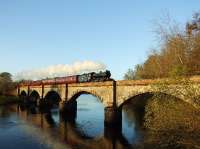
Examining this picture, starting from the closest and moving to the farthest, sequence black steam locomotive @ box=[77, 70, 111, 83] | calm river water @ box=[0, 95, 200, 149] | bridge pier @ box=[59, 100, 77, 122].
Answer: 1. calm river water @ box=[0, 95, 200, 149]
2. black steam locomotive @ box=[77, 70, 111, 83]
3. bridge pier @ box=[59, 100, 77, 122]

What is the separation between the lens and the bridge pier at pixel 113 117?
40219 mm

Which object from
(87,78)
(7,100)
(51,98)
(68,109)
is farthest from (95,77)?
(7,100)

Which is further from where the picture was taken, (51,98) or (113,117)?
(51,98)

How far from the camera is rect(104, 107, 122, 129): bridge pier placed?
40219 mm

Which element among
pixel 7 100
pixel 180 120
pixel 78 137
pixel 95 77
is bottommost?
pixel 78 137

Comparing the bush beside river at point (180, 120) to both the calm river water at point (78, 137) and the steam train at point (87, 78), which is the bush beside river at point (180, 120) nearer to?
the calm river water at point (78, 137)

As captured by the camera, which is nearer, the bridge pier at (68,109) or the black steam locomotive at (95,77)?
the black steam locomotive at (95,77)

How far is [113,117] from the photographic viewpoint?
40.2m

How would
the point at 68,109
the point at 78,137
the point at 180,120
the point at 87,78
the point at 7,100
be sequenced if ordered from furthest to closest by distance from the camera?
the point at 7,100 < the point at 68,109 < the point at 87,78 < the point at 78,137 < the point at 180,120

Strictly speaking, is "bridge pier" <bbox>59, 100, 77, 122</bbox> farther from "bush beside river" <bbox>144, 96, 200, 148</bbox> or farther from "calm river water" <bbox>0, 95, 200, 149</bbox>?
"bush beside river" <bbox>144, 96, 200, 148</bbox>

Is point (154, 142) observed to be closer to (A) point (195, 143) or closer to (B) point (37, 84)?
(A) point (195, 143)

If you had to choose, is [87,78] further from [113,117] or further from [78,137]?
[78,137]

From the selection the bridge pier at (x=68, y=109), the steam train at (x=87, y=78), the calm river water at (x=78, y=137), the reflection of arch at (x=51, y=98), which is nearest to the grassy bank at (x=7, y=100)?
the reflection of arch at (x=51, y=98)

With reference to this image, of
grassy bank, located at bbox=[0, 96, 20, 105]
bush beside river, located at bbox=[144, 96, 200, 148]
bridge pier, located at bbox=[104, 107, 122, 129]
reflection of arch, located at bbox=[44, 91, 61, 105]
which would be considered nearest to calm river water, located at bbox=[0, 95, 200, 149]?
bridge pier, located at bbox=[104, 107, 122, 129]
